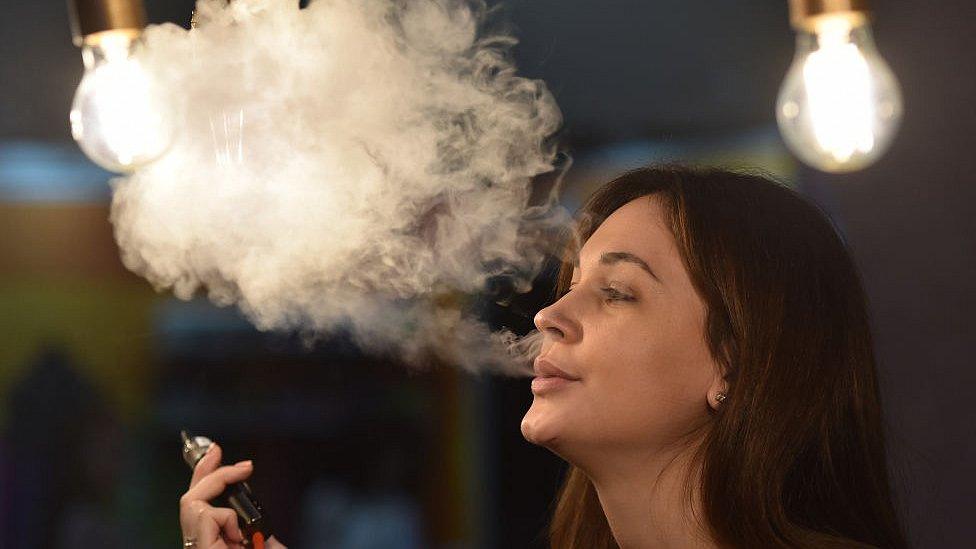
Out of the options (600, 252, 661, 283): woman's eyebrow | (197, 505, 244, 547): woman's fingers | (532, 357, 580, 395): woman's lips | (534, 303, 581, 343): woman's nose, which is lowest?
(197, 505, 244, 547): woman's fingers

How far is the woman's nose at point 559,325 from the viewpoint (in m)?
1.62

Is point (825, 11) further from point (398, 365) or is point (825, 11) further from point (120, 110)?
point (398, 365)

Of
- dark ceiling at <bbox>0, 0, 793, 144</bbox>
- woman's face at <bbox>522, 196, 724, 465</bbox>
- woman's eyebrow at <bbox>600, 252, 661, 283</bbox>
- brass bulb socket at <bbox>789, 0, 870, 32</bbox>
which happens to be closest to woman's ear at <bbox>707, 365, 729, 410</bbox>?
woman's face at <bbox>522, 196, 724, 465</bbox>

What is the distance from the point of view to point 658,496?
62.9 inches

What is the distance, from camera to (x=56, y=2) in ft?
10.6

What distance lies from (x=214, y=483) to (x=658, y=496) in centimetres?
58

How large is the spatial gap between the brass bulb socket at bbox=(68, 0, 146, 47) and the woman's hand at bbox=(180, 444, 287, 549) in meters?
0.77

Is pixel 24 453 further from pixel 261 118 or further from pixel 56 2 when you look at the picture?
pixel 261 118

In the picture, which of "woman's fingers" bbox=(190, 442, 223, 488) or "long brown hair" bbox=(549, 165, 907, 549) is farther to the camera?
"woman's fingers" bbox=(190, 442, 223, 488)

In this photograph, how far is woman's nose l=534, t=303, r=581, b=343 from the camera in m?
1.62

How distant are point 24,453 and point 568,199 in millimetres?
1582

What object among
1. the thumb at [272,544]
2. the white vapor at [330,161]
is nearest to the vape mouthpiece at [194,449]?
the thumb at [272,544]

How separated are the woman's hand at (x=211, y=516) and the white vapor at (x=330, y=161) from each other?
48 centimetres

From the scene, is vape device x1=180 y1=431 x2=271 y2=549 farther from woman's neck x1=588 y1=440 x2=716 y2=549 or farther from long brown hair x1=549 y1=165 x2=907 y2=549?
long brown hair x1=549 y1=165 x2=907 y2=549
